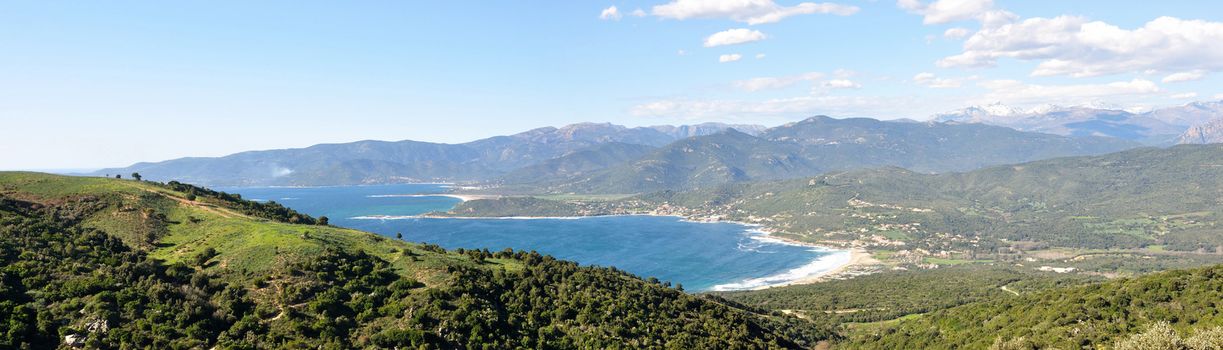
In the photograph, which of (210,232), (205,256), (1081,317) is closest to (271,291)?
(205,256)

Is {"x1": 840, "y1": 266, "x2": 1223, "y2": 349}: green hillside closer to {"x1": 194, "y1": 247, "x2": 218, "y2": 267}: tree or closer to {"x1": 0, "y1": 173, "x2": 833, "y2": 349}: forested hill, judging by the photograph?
{"x1": 0, "y1": 173, "x2": 833, "y2": 349}: forested hill

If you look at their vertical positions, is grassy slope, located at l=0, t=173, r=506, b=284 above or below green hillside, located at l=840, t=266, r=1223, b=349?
above

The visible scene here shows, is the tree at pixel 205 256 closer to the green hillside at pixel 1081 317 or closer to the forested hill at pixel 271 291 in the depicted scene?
the forested hill at pixel 271 291

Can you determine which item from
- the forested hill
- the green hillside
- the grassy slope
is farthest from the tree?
the green hillside

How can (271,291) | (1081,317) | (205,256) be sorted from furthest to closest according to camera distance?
(205,256), (1081,317), (271,291)

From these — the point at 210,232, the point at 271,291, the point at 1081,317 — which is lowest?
the point at 1081,317

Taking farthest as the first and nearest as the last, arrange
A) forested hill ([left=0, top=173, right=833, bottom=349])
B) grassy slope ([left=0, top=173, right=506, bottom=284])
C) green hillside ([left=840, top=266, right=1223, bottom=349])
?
grassy slope ([left=0, top=173, right=506, bottom=284])
green hillside ([left=840, top=266, right=1223, bottom=349])
forested hill ([left=0, top=173, right=833, bottom=349])

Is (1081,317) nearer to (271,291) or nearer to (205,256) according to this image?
(271,291)

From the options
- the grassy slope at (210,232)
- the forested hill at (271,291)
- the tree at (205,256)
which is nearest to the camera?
the forested hill at (271,291)

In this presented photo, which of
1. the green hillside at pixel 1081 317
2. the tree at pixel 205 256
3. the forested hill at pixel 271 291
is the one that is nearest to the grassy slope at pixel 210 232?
the forested hill at pixel 271 291
